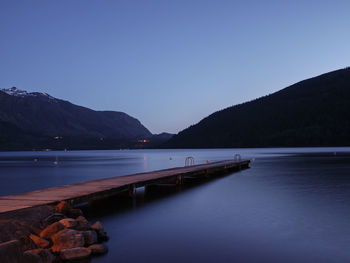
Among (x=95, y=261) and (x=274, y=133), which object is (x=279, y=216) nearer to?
(x=95, y=261)

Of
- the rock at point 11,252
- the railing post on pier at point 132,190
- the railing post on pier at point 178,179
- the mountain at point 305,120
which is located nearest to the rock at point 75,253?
the rock at point 11,252

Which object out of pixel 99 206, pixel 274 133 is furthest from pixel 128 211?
pixel 274 133

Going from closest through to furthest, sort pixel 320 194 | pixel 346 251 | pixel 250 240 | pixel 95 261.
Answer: pixel 95 261 < pixel 346 251 < pixel 250 240 < pixel 320 194

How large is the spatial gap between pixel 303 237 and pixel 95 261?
6469 millimetres

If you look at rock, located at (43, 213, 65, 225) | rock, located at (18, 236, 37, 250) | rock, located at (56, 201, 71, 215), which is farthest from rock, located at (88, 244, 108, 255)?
rock, located at (56, 201, 71, 215)

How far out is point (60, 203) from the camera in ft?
40.4

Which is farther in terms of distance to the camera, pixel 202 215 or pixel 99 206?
pixel 99 206

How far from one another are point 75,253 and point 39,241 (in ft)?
3.21

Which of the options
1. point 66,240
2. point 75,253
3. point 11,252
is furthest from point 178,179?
point 11,252

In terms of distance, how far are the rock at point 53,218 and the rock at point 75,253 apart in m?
1.67

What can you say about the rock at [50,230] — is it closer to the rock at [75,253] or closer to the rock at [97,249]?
the rock at [75,253]

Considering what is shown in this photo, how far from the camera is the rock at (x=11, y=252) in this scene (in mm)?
6680

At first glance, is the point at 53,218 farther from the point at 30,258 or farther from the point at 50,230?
the point at 30,258

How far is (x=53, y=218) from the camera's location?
10.9 m
